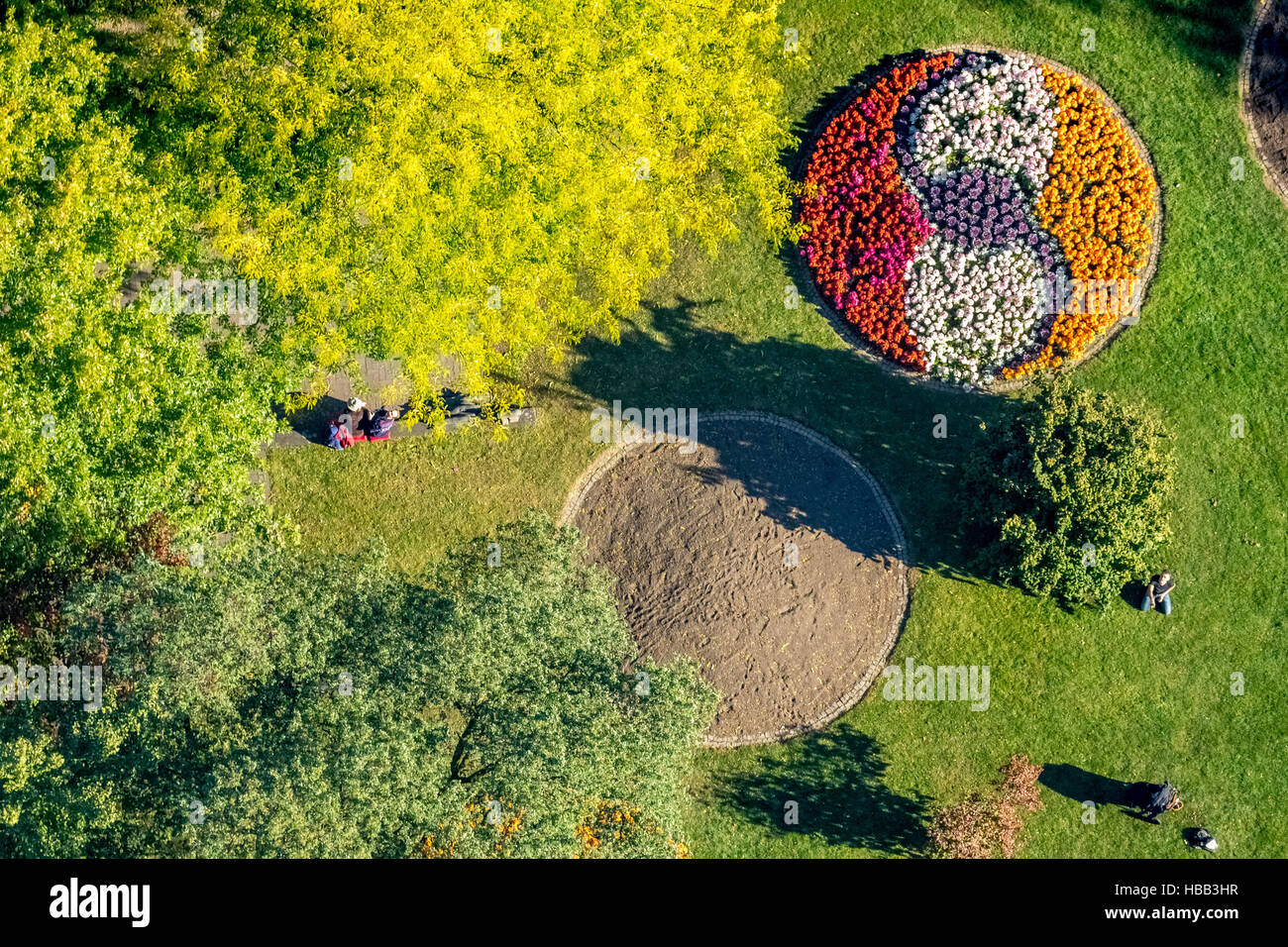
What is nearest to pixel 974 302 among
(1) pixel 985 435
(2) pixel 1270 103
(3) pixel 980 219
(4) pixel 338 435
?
(3) pixel 980 219

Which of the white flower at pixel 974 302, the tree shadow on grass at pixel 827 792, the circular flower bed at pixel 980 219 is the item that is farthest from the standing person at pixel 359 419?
the white flower at pixel 974 302

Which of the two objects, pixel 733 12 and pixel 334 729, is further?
pixel 733 12

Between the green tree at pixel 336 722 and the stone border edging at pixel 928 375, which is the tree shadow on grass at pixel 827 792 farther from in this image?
the stone border edging at pixel 928 375

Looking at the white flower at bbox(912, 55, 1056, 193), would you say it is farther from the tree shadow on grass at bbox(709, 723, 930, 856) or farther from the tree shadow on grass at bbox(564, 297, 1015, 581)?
the tree shadow on grass at bbox(709, 723, 930, 856)

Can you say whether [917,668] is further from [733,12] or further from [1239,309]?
[733,12]

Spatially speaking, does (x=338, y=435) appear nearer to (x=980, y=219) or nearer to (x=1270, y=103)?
(x=980, y=219)

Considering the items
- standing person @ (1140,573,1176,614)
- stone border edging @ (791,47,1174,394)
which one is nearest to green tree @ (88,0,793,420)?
stone border edging @ (791,47,1174,394)

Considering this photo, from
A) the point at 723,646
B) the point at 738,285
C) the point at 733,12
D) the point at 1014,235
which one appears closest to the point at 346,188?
the point at 733,12
